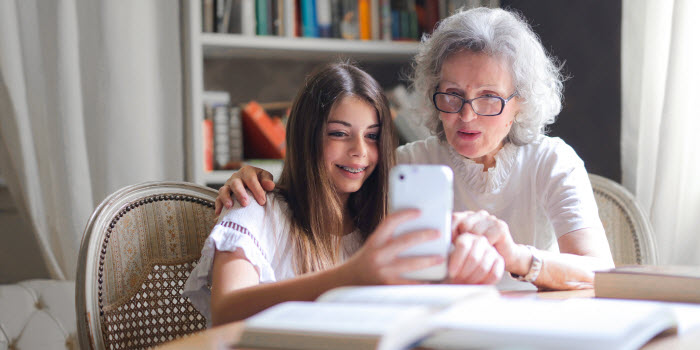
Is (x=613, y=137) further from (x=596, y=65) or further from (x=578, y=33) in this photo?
(x=578, y=33)

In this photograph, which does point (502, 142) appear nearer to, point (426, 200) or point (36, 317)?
point (426, 200)

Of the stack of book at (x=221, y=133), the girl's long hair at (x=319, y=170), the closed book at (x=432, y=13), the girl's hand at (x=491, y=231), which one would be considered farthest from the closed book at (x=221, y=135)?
the girl's hand at (x=491, y=231)

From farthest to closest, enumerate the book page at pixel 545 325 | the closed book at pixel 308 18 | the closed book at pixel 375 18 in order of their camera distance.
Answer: the closed book at pixel 375 18, the closed book at pixel 308 18, the book page at pixel 545 325

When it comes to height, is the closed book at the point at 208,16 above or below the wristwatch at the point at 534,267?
above

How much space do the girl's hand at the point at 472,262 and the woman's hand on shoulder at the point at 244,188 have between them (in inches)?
17.9

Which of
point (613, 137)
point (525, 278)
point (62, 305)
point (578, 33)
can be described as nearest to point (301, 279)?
point (525, 278)

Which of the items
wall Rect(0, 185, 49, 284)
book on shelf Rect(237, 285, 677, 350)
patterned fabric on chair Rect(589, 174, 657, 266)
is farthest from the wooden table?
wall Rect(0, 185, 49, 284)

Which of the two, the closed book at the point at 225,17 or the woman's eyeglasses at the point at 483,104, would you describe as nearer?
the woman's eyeglasses at the point at 483,104

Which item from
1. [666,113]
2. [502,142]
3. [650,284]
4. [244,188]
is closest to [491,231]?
[650,284]

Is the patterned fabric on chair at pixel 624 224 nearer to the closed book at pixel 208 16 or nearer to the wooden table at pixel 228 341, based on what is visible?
the wooden table at pixel 228 341

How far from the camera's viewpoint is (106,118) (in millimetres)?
2035

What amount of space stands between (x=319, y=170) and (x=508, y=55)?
48 cm

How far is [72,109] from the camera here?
1.98 m

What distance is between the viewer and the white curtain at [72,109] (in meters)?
1.92
